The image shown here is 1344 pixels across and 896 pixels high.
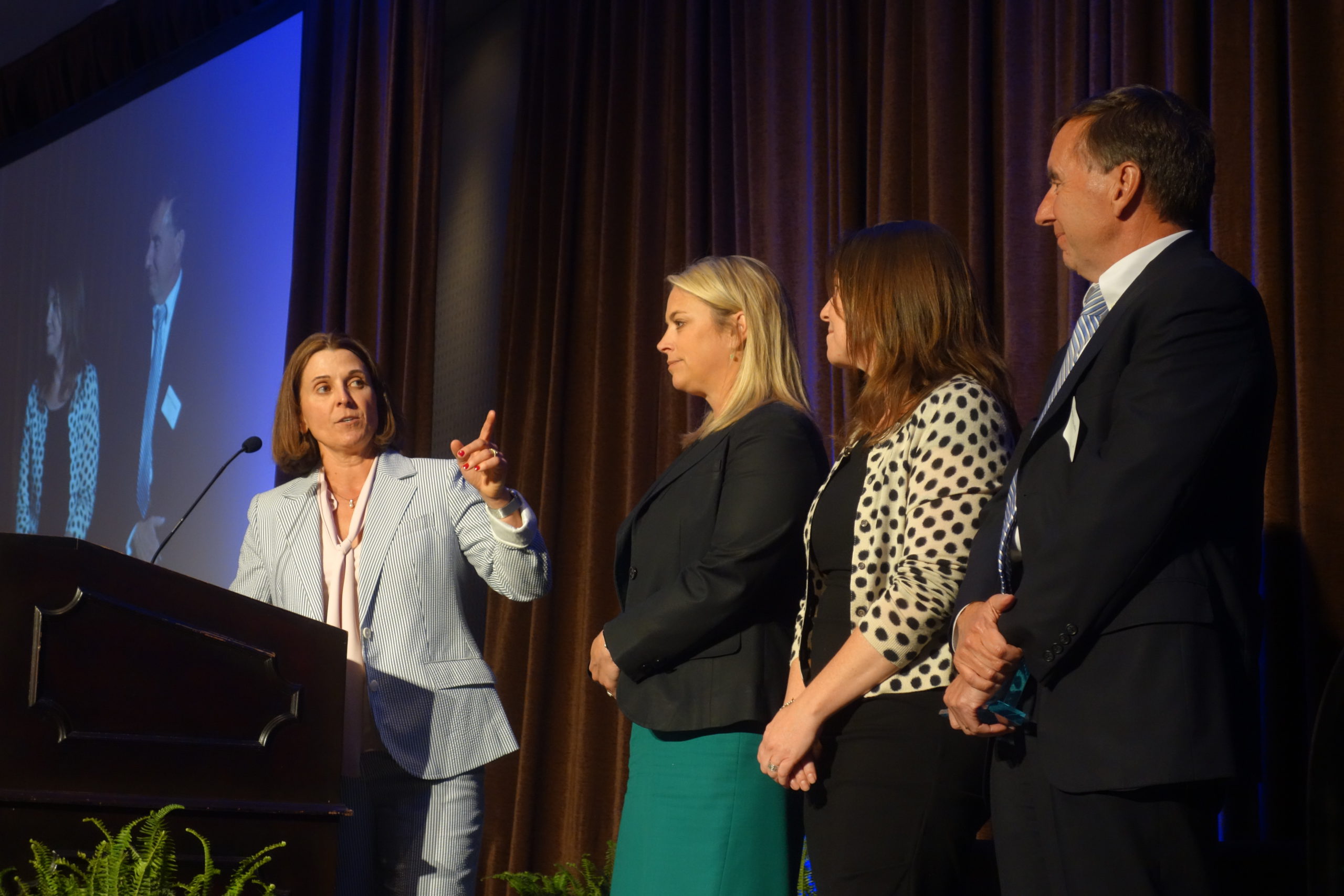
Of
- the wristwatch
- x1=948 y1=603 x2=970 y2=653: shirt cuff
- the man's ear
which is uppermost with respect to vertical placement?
the man's ear

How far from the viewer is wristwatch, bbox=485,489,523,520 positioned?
2617 millimetres

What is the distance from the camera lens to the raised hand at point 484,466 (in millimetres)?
2479

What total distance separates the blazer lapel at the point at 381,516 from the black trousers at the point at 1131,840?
1505 millimetres

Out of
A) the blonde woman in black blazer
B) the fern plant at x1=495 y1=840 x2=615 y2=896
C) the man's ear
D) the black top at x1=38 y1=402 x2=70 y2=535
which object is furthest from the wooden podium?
the black top at x1=38 y1=402 x2=70 y2=535

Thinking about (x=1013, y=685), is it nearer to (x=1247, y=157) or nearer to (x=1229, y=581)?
(x=1229, y=581)

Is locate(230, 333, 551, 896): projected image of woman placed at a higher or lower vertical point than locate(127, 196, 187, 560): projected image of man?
lower

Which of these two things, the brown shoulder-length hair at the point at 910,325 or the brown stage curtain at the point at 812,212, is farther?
the brown stage curtain at the point at 812,212

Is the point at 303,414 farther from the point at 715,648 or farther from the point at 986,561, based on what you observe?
the point at 986,561

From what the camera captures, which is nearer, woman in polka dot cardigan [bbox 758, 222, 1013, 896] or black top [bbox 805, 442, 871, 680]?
woman in polka dot cardigan [bbox 758, 222, 1013, 896]

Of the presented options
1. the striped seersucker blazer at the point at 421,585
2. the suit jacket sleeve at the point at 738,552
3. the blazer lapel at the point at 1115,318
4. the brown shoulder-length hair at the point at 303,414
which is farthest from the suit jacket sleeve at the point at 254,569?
the blazer lapel at the point at 1115,318

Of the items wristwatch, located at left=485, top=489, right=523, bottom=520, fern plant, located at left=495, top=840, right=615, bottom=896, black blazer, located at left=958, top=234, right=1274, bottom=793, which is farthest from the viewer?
fern plant, located at left=495, top=840, right=615, bottom=896

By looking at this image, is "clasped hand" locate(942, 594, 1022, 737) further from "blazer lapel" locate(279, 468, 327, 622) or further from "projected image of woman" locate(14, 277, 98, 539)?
"projected image of woman" locate(14, 277, 98, 539)

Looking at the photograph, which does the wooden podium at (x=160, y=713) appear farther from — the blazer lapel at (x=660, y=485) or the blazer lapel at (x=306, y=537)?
the blazer lapel at (x=660, y=485)

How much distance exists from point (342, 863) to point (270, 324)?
11.9 feet
